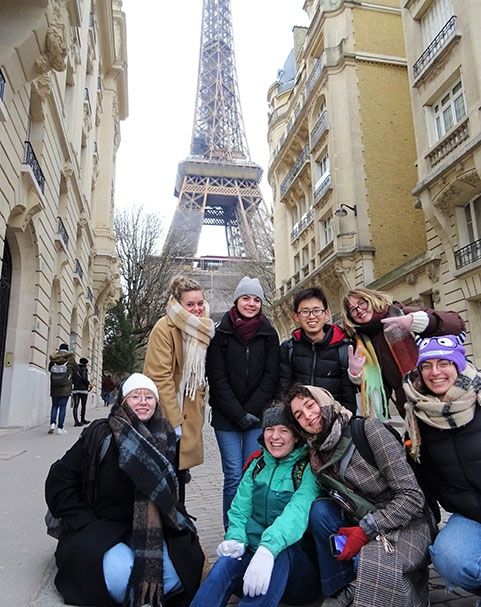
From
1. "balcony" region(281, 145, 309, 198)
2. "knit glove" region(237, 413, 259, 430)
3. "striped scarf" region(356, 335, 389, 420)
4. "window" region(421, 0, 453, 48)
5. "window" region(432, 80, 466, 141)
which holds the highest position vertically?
"balcony" region(281, 145, 309, 198)

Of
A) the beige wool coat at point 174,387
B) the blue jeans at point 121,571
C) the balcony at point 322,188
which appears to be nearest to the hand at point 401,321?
the beige wool coat at point 174,387

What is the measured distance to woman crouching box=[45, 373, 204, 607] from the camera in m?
2.50

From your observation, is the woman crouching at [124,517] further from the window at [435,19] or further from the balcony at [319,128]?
the balcony at [319,128]

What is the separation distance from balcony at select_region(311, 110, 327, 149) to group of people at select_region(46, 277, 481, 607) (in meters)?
20.6

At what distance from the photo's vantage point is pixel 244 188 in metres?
58.6

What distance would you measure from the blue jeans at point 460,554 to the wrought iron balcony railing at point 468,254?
34.7 feet

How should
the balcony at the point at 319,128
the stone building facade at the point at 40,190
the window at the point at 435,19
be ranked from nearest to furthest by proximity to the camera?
the stone building facade at the point at 40,190 < the window at the point at 435,19 < the balcony at the point at 319,128

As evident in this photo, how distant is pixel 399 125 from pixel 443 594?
69.1ft

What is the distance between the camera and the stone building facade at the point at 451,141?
1170 cm

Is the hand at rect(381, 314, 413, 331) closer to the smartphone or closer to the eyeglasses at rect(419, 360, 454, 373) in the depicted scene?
the eyeglasses at rect(419, 360, 454, 373)

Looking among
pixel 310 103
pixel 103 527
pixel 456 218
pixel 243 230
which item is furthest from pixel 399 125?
pixel 243 230

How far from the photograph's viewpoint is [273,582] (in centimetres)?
233

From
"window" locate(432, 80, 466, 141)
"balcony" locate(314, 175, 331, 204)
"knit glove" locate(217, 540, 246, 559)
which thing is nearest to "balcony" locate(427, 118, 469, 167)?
"window" locate(432, 80, 466, 141)

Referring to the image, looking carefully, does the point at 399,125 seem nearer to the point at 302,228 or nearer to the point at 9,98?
the point at 302,228
